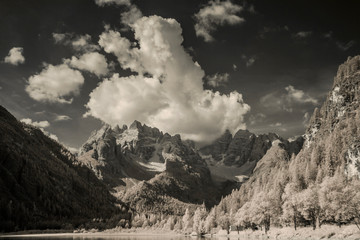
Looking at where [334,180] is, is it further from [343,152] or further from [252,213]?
[343,152]

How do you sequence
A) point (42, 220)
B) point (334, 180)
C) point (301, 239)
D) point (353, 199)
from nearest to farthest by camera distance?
point (353, 199) → point (301, 239) → point (334, 180) → point (42, 220)

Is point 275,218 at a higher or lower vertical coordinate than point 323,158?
lower

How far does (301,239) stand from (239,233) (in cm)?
7243

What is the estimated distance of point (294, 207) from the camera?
109m

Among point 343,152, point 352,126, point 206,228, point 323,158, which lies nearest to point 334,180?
point 343,152

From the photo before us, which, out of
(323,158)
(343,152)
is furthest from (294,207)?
(323,158)

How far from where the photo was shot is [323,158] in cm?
17950

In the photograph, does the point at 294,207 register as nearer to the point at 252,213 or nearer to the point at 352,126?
the point at 252,213

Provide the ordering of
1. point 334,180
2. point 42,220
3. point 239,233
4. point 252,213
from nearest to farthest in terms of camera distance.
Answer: point 334,180
point 252,213
point 239,233
point 42,220

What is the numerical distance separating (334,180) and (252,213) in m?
48.2

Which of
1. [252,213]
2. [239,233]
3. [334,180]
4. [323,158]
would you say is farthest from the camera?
[323,158]

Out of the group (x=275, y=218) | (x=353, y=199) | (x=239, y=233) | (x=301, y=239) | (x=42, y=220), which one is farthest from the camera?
(x=42, y=220)

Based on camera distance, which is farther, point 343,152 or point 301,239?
point 343,152

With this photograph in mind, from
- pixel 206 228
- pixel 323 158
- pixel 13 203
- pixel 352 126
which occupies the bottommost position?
pixel 206 228
